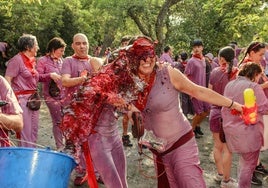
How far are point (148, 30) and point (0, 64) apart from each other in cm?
749

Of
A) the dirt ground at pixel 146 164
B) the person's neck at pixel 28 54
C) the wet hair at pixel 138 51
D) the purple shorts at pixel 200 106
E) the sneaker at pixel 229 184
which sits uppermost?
the wet hair at pixel 138 51

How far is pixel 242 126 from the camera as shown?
4.80m

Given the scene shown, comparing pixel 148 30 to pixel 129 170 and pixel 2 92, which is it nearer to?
pixel 129 170

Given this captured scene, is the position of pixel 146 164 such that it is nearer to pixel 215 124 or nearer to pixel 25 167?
pixel 215 124

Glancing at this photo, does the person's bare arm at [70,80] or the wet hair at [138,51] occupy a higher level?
the wet hair at [138,51]

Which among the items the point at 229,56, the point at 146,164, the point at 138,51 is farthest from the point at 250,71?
the point at 146,164

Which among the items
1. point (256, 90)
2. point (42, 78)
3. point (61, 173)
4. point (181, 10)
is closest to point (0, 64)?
point (181, 10)

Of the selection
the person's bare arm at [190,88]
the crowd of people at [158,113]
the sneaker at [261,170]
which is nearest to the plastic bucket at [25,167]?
the crowd of people at [158,113]

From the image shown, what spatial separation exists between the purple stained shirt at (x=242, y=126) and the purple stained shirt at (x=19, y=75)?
9.04ft

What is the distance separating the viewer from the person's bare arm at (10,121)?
2913mm

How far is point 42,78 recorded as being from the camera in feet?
20.9

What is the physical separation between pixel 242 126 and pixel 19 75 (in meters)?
3.09

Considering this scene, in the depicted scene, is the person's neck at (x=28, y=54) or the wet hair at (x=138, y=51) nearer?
the wet hair at (x=138, y=51)

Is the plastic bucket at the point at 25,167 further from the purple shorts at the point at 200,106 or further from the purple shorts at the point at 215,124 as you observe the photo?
the purple shorts at the point at 200,106
